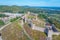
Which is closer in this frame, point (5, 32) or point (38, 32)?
point (5, 32)

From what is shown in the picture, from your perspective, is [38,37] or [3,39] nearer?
[3,39]

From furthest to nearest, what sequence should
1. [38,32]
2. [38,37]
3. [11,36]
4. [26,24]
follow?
[26,24] < [38,32] < [38,37] < [11,36]

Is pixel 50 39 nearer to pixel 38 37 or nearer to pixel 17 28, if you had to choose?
pixel 38 37

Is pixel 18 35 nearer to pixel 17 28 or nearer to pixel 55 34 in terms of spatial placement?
pixel 17 28

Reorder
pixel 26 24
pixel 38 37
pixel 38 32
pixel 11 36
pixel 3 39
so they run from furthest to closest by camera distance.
A: pixel 26 24
pixel 38 32
pixel 38 37
pixel 11 36
pixel 3 39

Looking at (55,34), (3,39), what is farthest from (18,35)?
(55,34)

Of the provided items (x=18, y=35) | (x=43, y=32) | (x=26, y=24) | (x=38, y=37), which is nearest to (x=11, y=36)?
(x=18, y=35)

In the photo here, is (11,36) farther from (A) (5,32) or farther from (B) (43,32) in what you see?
(B) (43,32)

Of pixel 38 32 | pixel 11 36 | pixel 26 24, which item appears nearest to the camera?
pixel 11 36
